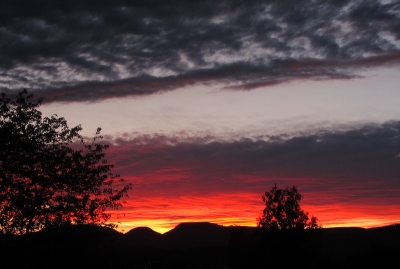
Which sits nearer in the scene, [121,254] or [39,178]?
[39,178]

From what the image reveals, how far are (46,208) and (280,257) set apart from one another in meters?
32.5

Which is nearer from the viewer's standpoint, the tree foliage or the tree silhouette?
the tree silhouette

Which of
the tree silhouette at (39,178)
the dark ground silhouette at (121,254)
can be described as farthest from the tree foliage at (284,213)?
the tree silhouette at (39,178)

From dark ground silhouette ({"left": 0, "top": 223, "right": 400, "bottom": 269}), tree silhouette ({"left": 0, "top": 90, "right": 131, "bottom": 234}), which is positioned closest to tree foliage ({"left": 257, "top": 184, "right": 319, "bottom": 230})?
dark ground silhouette ({"left": 0, "top": 223, "right": 400, "bottom": 269})

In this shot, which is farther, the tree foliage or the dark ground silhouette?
the tree foliage

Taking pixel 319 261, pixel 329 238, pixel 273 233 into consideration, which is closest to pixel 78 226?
pixel 273 233

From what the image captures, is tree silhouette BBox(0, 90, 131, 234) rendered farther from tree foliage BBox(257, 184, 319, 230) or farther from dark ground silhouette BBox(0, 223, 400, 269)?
tree foliage BBox(257, 184, 319, 230)

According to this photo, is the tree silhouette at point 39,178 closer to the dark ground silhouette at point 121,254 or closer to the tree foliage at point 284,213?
the dark ground silhouette at point 121,254

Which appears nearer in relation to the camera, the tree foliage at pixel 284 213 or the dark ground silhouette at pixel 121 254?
the dark ground silhouette at pixel 121 254

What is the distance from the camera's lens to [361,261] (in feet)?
205

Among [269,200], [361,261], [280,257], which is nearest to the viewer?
[280,257]

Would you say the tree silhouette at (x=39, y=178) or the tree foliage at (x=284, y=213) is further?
the tree foliage at (x=284, y=213)

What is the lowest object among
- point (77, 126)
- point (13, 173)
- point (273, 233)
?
point (273, 233)

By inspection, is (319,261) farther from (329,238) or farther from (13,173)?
(329,238)
